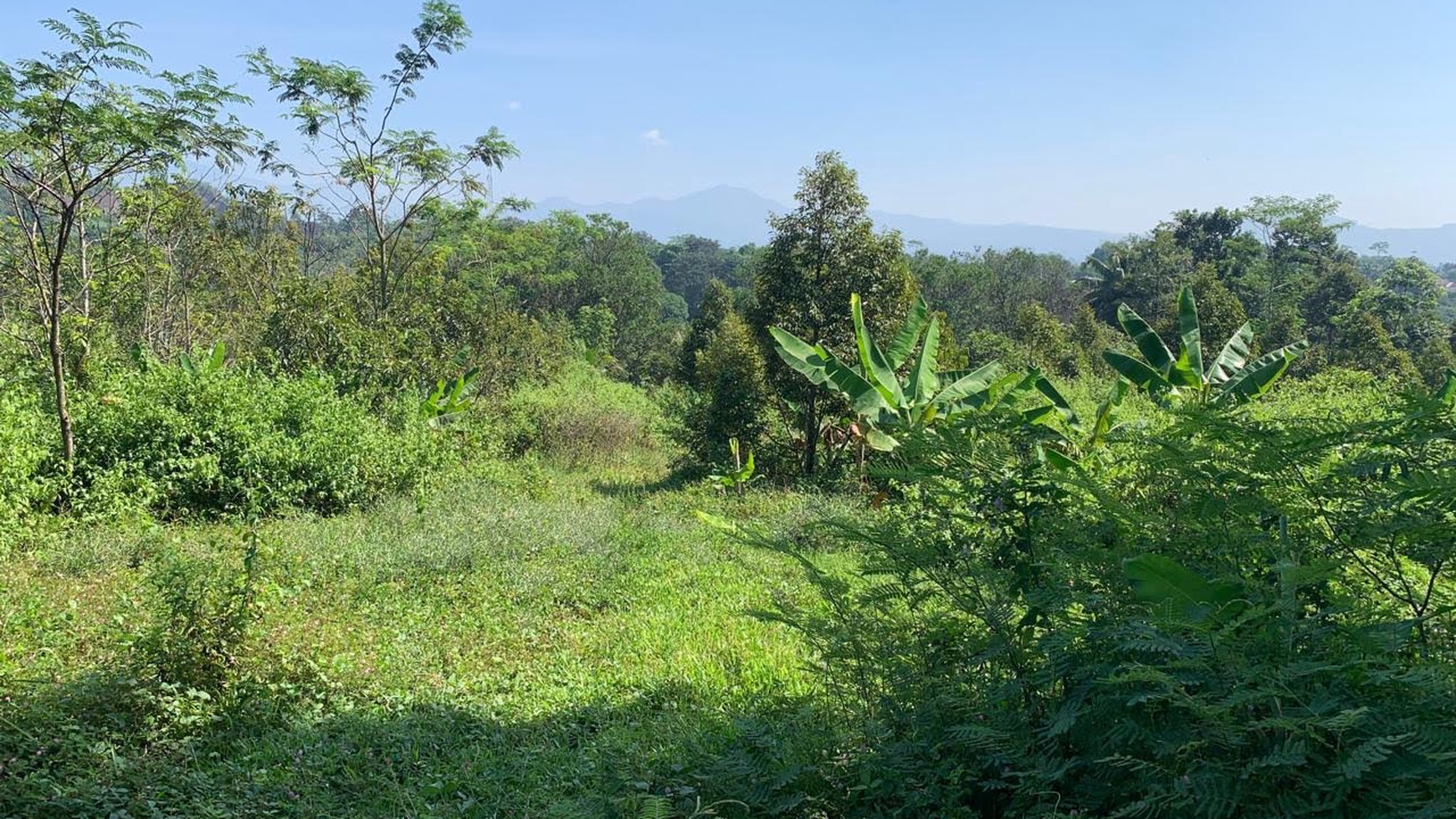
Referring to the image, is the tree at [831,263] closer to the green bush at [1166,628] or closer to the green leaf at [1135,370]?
the green leaf at [1135,370]

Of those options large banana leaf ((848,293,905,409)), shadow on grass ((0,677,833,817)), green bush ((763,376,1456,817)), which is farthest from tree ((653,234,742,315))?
green bush ((763,376,1456,817))

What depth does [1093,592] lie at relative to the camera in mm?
2115

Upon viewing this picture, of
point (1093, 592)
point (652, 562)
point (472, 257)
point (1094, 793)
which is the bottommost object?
point (652, 562)

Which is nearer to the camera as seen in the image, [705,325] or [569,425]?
[569,425]

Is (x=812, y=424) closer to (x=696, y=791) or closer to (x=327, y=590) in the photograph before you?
(x=327, y=590)

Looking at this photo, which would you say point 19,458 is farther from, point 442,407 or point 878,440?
point 878,440

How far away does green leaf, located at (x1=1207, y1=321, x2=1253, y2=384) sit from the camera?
7254 mm

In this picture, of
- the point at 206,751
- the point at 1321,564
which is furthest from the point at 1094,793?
the point at 206,751

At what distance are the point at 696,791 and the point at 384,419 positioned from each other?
9638 millimetres

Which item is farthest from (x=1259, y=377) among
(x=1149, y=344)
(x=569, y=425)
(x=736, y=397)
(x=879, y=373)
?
(x=569, y=425)

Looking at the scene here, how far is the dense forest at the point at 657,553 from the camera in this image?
1.83m

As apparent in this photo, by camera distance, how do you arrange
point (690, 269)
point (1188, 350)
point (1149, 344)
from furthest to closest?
Answer: 1. point (690, 269)
2. point (1149, 344)
3. point (1188, 350)

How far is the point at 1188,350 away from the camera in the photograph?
22.2 ft

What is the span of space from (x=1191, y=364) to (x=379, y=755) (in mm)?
6706
